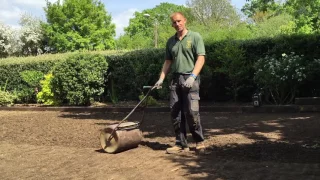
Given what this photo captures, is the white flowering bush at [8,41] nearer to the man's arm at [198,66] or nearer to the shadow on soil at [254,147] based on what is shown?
the shadow on soil at [254,147]

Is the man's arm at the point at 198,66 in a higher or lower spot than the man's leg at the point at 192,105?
higher

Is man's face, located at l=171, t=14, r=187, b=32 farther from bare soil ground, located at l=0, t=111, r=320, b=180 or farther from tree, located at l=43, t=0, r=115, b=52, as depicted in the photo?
tree, located at l=43, t=0, r=115, b=52

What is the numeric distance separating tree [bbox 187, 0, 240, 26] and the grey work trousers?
39.7 m

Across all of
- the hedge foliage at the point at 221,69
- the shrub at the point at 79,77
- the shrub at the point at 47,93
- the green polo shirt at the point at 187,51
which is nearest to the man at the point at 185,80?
the green polo shirt at the point at 187,51

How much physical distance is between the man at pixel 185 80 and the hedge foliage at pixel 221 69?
6.42 m

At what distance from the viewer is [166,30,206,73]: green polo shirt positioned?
556 cm

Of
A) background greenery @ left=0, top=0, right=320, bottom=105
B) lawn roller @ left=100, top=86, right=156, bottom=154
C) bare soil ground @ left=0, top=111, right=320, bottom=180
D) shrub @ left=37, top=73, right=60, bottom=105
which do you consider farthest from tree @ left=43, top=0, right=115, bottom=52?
lawn roller @ left=100, top=86, right=156, bottom=154

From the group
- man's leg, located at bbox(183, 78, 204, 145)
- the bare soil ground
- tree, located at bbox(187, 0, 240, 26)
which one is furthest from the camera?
tree, located at bbox(187, 0, 240, 26)

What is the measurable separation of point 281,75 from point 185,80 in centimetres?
626

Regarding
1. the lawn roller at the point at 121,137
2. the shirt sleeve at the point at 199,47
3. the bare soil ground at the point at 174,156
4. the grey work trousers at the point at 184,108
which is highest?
the shirt sleeve at the point at 199,47

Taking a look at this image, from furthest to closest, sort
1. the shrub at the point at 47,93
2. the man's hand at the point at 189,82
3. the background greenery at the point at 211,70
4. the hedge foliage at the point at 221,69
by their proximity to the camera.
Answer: the shrub at the point at 47,93
the hedge foliage at the point at 221,69
the background greenery at the point at 211,70
the man's hand at the point at 189,82

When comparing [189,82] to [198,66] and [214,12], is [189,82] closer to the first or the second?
[198,66]

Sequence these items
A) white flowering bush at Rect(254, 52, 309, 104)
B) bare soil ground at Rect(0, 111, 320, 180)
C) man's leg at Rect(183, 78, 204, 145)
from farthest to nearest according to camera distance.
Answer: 1. white flowering bush at Rect(254, 52, 309, 104)
2. man's leg at Rect(183, 78, 204, 145)
3. bare soil ground at Rect(0, 111, 320, 180)

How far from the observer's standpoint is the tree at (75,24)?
43969mm
